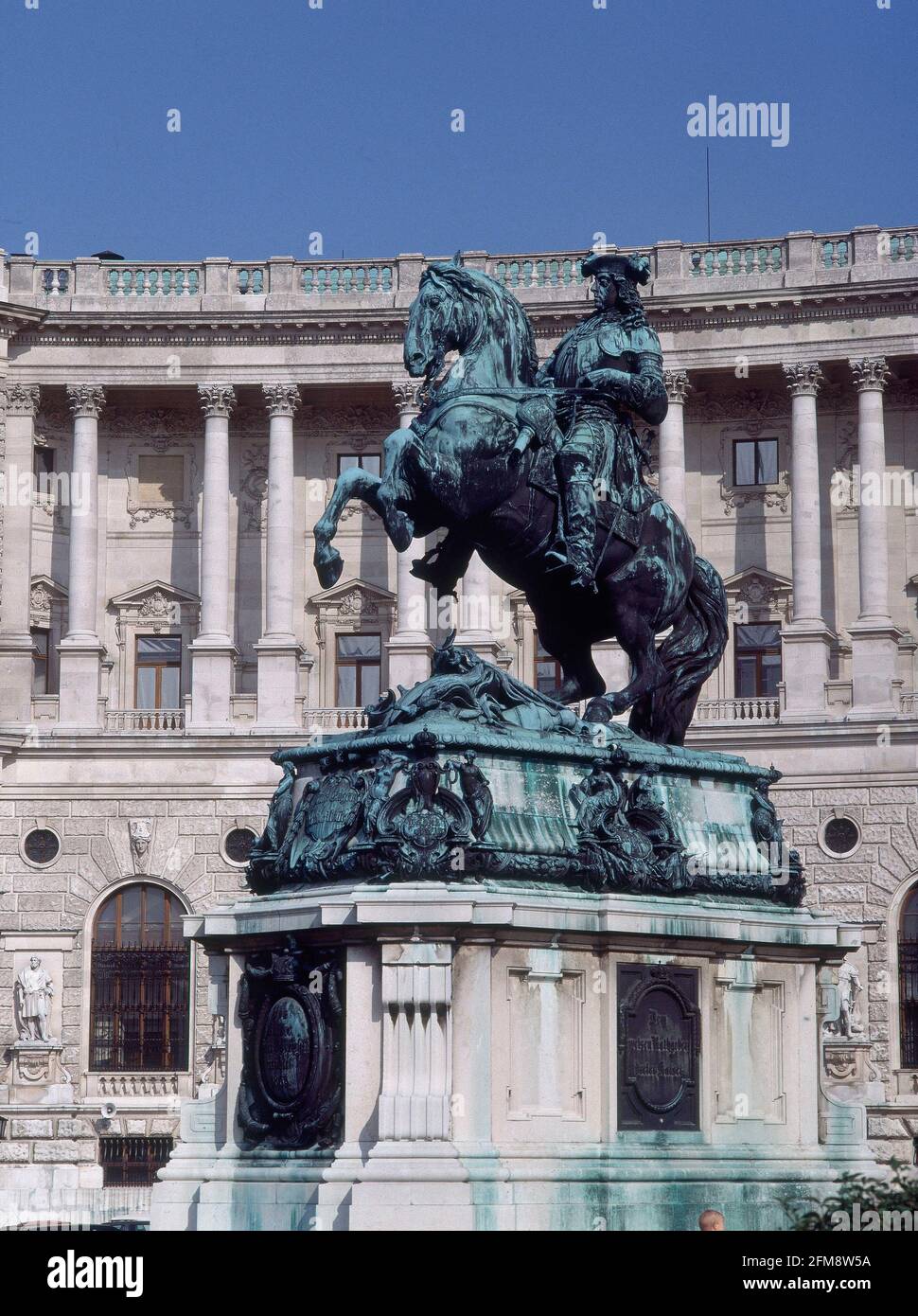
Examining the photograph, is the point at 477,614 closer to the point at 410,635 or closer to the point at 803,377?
the point at 410,635

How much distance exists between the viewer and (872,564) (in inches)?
2443

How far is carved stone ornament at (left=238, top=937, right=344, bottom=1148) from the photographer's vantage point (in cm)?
1778

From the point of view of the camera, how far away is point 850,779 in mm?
60406

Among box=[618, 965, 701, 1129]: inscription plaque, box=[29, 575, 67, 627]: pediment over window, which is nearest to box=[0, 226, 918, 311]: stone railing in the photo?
box=[29, 575, 67, 627]: pediment over window

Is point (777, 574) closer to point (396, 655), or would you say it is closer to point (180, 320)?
point (396, 655)

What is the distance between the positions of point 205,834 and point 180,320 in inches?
505

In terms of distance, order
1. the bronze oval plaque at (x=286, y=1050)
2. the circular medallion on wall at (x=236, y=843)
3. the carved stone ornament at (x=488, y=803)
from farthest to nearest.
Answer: the circular medallion on wall at (x=236, y=843) < the bronze oval plaque at (x=286, y=1050) < the carved stone ornament at (x=488, y=803)

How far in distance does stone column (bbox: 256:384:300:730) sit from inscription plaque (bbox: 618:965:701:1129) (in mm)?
45212

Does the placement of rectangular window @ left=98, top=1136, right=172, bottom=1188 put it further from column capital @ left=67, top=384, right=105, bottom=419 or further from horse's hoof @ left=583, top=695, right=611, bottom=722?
horse's hoof @ left=583, top=695, right=611, bottom=722

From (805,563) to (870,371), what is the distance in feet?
15.9

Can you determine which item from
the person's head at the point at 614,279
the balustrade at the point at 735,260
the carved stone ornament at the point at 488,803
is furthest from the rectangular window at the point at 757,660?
the carved stone ornament at the point at 488,803

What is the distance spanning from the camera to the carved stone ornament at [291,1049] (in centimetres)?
1778

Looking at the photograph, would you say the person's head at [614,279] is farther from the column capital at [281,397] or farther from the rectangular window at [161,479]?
the rectangular window at [161,479]

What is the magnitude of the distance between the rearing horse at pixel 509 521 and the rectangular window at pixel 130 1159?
40.8m
